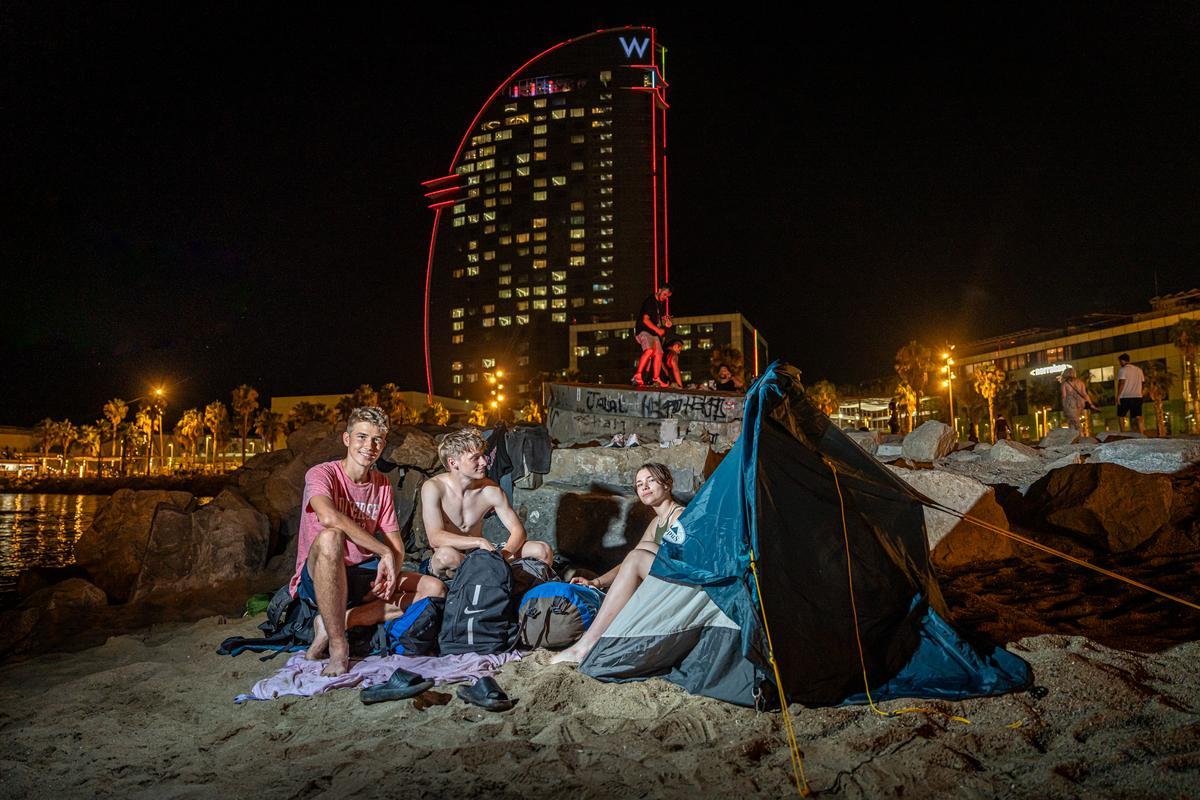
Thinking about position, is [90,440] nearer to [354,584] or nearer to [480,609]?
[354,584]

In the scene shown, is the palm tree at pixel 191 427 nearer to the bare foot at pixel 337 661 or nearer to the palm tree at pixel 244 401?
the palm tree at pixel 244 401

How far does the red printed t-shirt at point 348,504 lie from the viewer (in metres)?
4.78

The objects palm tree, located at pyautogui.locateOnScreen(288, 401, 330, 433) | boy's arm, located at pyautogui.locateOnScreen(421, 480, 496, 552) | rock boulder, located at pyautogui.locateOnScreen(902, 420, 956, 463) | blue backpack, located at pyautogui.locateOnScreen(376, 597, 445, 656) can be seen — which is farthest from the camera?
palm tree, located at pyautogui.locateOnScreen(288, 401, 330, 433)

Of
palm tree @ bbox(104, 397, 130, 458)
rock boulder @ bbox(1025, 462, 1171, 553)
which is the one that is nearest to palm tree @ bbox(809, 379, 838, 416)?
rock boulder @ bbox(1025, 462, 1171, 553)

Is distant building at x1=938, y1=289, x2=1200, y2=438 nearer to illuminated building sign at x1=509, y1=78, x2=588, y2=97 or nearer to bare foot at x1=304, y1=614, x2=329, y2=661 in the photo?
bare foot at x1=304, y1=614, x2=329, y2=661

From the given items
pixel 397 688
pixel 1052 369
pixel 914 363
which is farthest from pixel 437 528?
pixel 1052 369

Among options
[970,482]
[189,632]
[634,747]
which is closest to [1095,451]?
[970,482]

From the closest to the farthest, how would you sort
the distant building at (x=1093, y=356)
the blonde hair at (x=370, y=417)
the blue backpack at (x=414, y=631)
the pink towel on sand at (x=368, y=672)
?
the pink towel on sand at (x=368, y=672)
the blue backpack at (x=414, y=631)
the blonde hair at (x=370, y=417)
the distant building at (x=1093, y=356)

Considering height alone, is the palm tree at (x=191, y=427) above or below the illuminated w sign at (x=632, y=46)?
below

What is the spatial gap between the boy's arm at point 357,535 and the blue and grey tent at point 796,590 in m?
1.66

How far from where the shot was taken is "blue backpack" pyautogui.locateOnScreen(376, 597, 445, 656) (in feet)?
16.0

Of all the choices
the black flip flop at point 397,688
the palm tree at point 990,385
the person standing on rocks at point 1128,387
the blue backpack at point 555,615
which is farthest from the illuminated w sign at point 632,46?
the black flip flop at point 397,688

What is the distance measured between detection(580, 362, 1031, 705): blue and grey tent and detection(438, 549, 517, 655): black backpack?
89 centimetres

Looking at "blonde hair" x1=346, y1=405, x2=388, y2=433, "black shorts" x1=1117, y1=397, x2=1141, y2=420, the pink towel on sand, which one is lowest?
the pink towel on sand
